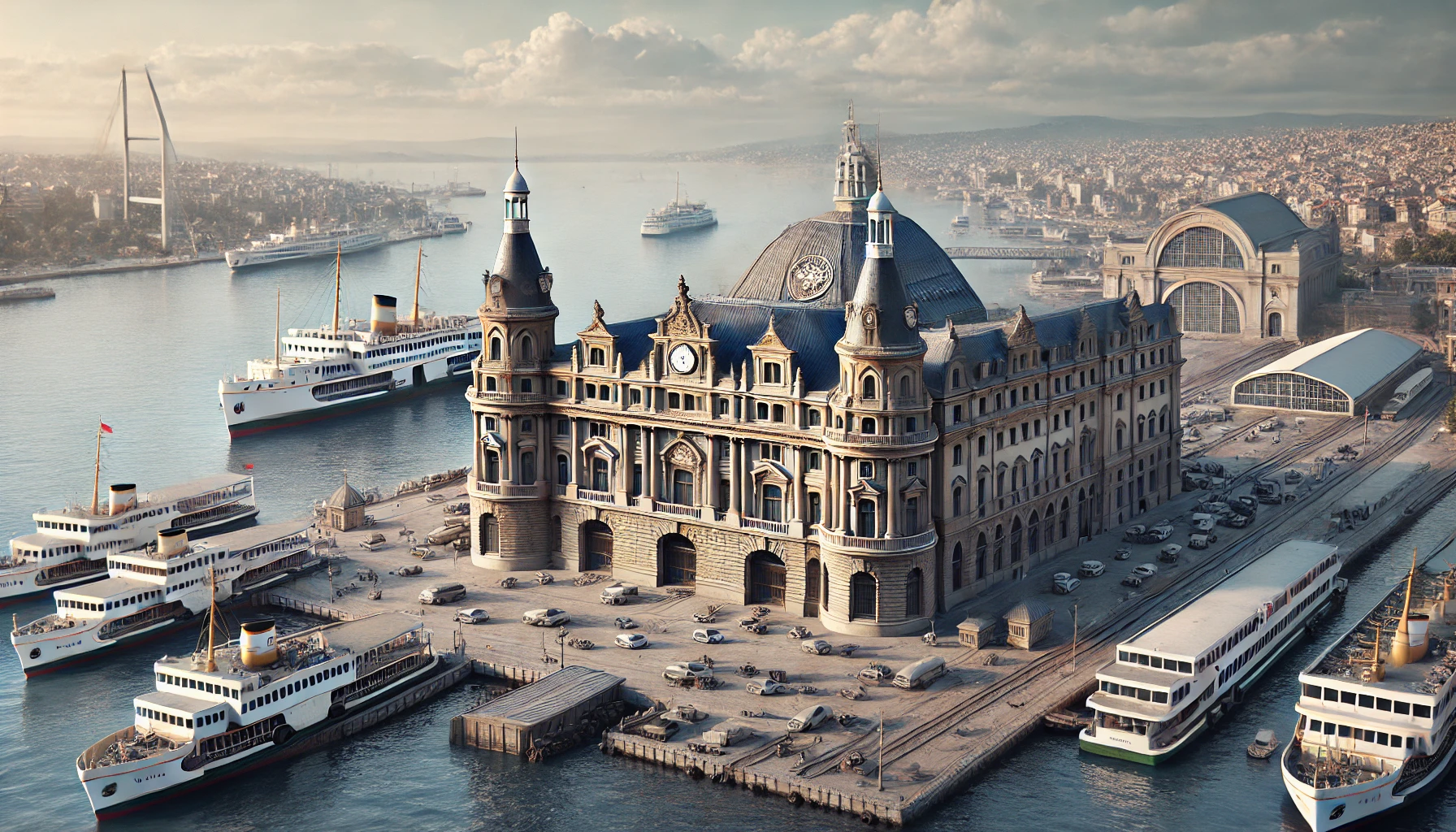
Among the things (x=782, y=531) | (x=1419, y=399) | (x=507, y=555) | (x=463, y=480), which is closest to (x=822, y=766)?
(x=782, y=531)

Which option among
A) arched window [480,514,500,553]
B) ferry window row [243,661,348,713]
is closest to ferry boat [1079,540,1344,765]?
ferry window row [243,661,348,713]

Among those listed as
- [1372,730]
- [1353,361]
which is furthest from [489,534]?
[1353,361]

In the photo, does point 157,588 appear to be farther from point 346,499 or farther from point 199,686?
point 199,686

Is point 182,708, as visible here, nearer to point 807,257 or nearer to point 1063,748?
point 1063,748

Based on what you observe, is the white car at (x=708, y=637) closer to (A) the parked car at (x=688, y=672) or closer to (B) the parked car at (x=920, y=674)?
(A) the parked car at (x=688, y=672)

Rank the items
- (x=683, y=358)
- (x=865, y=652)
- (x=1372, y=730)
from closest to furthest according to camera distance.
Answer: (x=1372, y=730) < (x=865, y=652) < (x=683, y=358)

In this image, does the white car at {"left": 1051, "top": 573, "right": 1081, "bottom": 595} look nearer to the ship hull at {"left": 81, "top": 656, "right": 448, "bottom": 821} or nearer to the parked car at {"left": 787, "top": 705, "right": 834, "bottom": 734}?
the parked car at {"left": 787, "top": 705, "right": 834, "bottom": 734}
